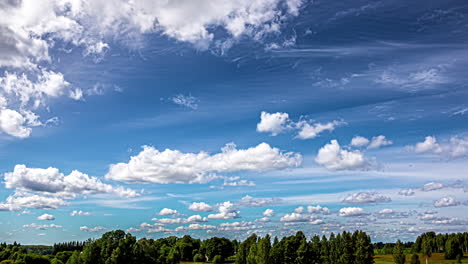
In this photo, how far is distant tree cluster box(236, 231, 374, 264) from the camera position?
143000 mm

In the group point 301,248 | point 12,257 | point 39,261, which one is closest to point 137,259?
point 39,261

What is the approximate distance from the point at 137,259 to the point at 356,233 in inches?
3485

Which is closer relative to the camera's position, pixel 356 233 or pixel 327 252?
pixel 356 233

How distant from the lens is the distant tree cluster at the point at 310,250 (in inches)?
5630

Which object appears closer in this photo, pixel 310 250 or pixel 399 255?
pixel 310 250

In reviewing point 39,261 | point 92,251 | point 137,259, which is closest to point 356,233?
point 137,259

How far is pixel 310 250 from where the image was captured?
15788 centimetres

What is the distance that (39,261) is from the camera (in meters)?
168

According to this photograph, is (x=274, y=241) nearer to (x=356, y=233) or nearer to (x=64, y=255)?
(x=356, y=233)

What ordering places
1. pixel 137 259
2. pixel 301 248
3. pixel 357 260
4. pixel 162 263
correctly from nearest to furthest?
pixel 357 260 → pixel 301 248 → pixel 137 259 → pixel 162 263

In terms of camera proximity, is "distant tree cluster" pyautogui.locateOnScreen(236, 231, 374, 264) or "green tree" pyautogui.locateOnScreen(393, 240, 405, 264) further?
"green tree" pyautogui.locateOnScreen(393, 240, 405, 264)

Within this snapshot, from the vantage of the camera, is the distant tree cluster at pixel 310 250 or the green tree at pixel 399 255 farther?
the green tree at pixel 399 255

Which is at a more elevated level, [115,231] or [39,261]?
[115,231]

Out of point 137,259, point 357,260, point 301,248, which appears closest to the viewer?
point 357,260
